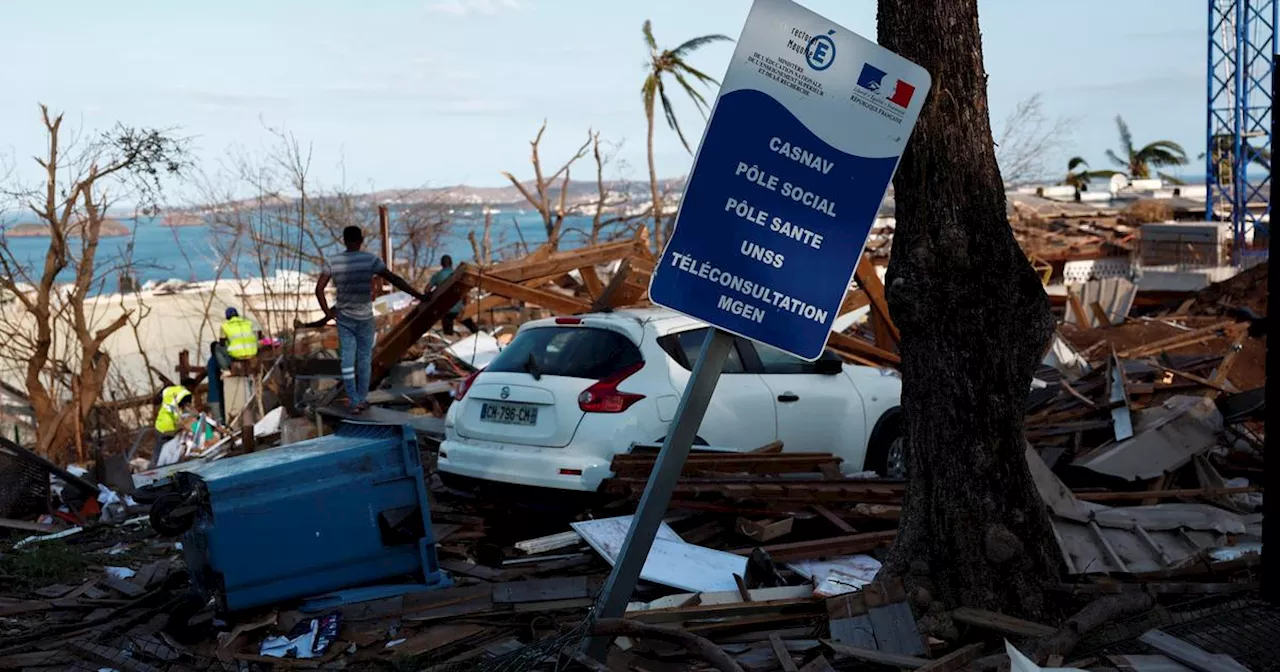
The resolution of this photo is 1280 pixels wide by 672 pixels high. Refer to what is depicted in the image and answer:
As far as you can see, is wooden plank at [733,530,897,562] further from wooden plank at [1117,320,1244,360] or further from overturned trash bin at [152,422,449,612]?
wooden plank at [1117,320,1244,360]

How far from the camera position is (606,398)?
27.5 feet

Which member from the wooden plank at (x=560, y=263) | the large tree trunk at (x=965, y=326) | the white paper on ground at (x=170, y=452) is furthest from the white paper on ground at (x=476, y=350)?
the large tree trunk at (x=965, y=326)

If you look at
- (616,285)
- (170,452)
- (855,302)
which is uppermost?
(616,285)

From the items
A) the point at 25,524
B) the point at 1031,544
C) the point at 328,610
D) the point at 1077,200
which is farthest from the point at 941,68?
the point at 1077,200

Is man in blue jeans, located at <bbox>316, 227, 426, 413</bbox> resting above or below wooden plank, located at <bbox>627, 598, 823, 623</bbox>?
above

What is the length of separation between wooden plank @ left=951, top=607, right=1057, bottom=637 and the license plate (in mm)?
3694

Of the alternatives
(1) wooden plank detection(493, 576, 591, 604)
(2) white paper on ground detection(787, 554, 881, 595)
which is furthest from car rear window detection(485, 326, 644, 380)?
(2) white paper on ground detection(787, 554, 881, 595)

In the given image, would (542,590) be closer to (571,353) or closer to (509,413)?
(509,413)

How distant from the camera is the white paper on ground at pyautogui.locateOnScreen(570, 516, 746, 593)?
672cm

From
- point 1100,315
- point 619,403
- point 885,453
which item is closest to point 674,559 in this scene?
point 619,403

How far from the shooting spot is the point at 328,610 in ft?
22.4

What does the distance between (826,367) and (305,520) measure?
4.53 metres

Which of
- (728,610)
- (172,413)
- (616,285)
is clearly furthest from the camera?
(172,413)

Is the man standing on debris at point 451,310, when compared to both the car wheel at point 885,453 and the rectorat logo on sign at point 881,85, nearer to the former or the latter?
the car wheel at point 885,453
